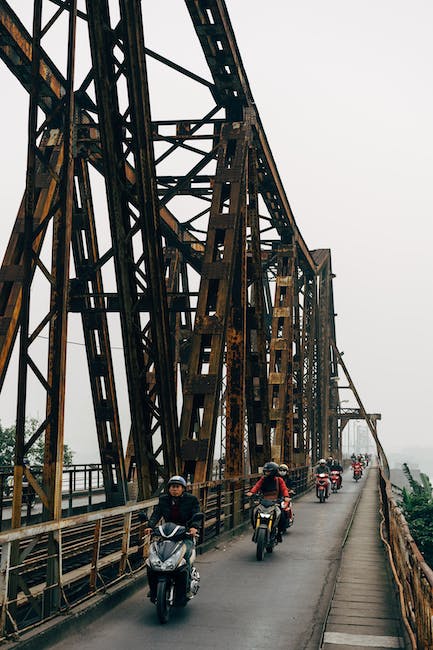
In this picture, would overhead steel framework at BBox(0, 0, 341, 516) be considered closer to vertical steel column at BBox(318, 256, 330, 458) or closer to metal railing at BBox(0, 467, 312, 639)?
metal railing at BBox(0, 467, 312, 639)

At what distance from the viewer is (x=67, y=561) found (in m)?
12.2

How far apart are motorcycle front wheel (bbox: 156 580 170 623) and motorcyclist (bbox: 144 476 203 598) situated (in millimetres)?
731

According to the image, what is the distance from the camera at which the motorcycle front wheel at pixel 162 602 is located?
754 cm

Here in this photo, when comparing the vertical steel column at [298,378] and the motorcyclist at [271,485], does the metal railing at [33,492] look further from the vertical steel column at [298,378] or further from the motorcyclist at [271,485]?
the vertical steel column at [298,378]

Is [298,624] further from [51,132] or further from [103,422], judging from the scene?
[51,132]

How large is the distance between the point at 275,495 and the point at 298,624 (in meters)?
6.27

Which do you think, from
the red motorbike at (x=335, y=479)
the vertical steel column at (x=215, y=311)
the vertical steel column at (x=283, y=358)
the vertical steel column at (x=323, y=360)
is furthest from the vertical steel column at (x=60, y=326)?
the vertical steel column at (x=323, y=360)

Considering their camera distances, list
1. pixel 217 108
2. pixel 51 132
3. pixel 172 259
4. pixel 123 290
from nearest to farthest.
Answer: pixel 123 290 < pixel 51 132 < pixel 217 108 < pixel 172 259

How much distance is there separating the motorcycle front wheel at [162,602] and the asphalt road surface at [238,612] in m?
0.09

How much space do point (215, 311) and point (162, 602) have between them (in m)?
7.91

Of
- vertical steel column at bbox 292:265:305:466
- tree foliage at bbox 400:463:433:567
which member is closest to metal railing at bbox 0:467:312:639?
tree foliage at bbox 400:463:433:567

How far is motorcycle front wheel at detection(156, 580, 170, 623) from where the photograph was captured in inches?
297

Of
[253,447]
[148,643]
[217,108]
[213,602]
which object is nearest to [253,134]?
[217,108]

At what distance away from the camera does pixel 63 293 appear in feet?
27.6
